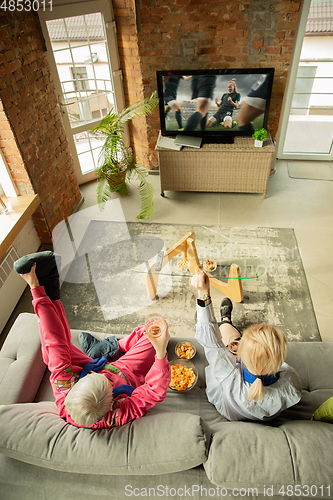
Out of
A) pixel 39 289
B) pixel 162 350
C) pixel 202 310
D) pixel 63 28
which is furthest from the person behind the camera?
pixel 63 28

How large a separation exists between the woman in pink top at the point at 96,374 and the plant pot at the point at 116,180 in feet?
7.14

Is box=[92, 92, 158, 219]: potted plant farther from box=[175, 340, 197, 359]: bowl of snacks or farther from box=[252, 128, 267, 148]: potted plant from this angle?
box=[175, 340, 197, 359]: bowl of snacks

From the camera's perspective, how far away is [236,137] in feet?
12.1

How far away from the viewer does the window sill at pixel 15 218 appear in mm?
2512

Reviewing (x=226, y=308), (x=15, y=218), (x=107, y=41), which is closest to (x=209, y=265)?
(x=226, y=308)

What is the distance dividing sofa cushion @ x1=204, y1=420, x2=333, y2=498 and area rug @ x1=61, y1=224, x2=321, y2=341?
123 centimetres

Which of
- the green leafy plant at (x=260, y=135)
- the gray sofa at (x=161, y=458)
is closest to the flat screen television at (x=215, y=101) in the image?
the green leafy plant at (x=260, y=135)

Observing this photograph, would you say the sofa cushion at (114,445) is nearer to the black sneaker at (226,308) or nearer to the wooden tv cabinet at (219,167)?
the black sneaker at (226,308)

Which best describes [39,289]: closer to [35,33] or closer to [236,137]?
[35,33]

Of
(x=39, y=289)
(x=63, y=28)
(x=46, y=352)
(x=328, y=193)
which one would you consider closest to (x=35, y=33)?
(x=63, y=28)

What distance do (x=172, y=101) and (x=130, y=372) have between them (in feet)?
9.64

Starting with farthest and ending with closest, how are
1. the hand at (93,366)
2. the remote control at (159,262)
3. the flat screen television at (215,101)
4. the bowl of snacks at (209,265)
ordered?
the flat screen television at (215,101)
the remote control at (159,262)
the bowl of snacks at (209,265)
the hand at (93,366)

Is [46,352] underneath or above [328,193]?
above

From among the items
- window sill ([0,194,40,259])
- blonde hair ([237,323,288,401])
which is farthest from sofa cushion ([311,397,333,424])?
window sill ([0,194,40,259])
